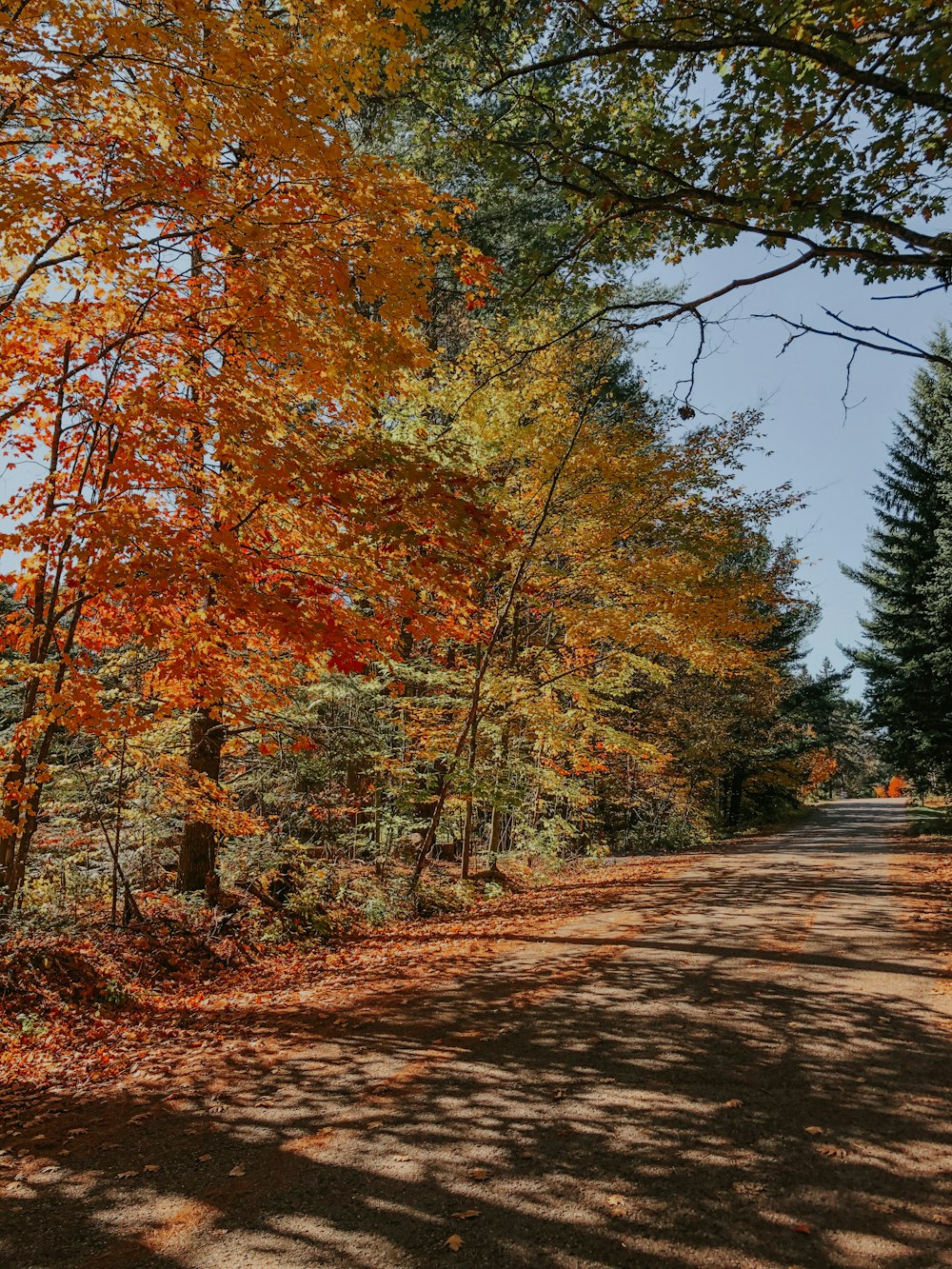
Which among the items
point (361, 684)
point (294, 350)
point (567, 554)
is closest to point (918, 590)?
point (567, 554)

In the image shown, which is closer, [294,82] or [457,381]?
[294,82]

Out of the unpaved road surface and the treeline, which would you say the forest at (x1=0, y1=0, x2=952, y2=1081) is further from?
the unpaved road surface

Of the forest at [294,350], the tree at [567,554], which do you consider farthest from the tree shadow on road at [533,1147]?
the tree at [567,554]

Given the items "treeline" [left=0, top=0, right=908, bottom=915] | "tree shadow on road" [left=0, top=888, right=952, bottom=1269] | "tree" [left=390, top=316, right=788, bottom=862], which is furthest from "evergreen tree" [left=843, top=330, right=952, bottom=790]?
"tree shadow on road" [left=0, top=888, right=952, bottom=1269]

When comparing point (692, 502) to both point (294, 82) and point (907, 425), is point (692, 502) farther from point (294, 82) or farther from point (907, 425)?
point (907, 425)

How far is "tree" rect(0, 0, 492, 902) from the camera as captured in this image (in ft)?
17.2

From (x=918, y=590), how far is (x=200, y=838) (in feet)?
60.1

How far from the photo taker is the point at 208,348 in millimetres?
7227

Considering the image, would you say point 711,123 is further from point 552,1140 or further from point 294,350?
point 552,1140

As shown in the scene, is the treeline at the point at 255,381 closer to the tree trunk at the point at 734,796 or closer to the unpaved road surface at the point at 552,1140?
the unpaved road surface at the point at 552,1140

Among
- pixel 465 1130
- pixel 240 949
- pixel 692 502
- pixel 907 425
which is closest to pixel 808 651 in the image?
pixel 907 425

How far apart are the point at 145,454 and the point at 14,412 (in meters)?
1.25

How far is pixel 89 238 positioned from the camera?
5.57 metres

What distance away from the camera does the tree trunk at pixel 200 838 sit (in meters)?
9.22
